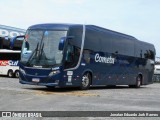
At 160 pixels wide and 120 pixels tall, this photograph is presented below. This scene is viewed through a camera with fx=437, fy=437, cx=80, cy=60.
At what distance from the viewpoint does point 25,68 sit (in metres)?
20.3

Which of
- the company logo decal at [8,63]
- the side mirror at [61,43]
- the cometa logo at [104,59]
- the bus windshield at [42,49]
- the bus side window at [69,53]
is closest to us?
the side mirror at [61,43]

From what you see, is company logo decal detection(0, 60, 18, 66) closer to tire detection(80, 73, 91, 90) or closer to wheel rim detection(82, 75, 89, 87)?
tire detection(80, 73, 91, 90)

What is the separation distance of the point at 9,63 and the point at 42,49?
841 inches

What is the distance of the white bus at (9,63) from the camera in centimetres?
3994

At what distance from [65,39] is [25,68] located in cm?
241

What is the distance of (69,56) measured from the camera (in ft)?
65.5

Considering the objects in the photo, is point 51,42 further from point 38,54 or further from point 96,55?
point 96,55

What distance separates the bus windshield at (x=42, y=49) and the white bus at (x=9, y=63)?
19.5m

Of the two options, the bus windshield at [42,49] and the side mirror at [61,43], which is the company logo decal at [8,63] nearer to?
the bus windshield at [42,49]

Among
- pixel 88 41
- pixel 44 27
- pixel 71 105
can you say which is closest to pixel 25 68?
pixel 44 27

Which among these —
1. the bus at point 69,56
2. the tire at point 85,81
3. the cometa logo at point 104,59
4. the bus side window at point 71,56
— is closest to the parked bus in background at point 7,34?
the cometa logo at point 104,59

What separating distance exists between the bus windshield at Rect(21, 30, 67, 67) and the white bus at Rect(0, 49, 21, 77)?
19486mm

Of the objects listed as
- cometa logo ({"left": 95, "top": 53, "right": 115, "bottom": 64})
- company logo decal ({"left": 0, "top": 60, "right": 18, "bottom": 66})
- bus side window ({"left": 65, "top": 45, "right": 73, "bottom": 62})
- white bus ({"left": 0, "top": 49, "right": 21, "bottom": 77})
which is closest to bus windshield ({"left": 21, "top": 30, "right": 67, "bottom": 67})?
bus side window ({"left": 65, "top": 45, "right": 73, "bottom": 62})

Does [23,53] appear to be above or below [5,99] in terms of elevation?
above
